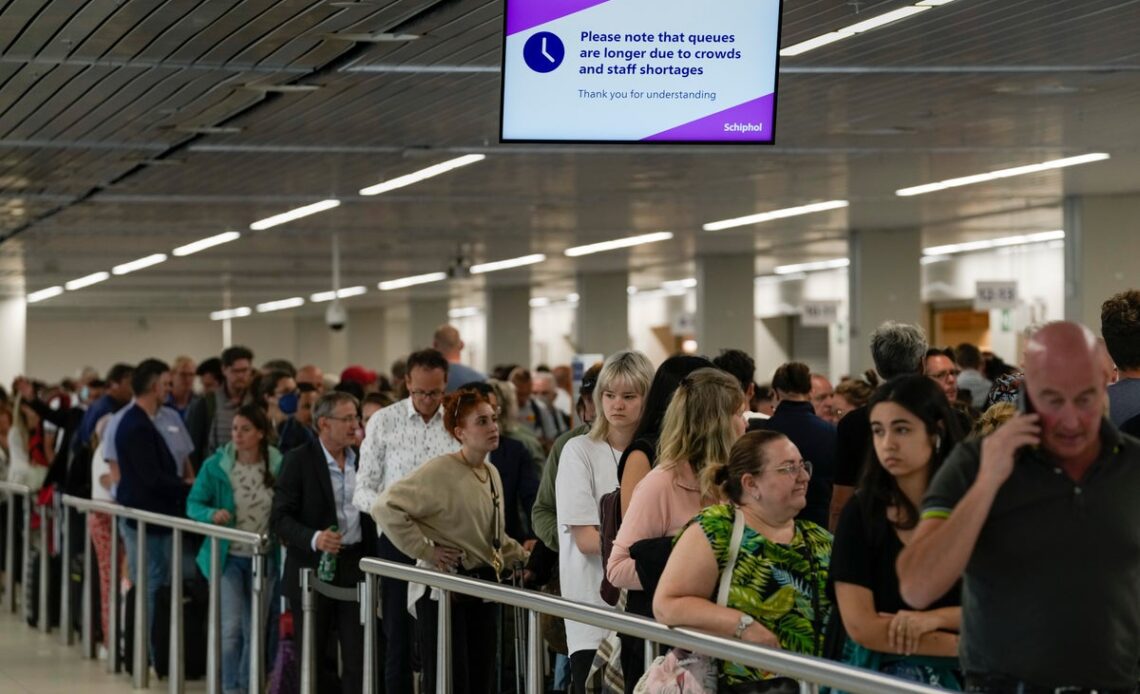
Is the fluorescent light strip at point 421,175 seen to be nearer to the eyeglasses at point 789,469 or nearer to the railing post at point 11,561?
the railing post at point 11,561

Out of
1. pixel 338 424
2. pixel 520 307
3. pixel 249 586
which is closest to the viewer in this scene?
pixel 338 424

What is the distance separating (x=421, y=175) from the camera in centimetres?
1526

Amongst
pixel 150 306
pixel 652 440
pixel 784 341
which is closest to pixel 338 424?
pixel 652 440

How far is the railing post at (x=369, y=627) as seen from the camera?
617 cm

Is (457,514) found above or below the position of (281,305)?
below

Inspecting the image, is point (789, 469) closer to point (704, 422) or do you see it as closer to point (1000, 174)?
point (704, 422)

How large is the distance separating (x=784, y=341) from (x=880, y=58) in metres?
24.7

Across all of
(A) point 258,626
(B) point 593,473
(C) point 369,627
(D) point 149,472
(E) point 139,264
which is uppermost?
(E) point 139,264

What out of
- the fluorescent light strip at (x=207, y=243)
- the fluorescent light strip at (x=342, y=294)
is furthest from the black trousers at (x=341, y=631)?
the fluorescent light strip at (x=342, y=294)

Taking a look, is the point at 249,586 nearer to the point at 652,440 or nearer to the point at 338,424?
the point at 338,424

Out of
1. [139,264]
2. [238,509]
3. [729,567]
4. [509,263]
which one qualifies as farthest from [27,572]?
[509,263]

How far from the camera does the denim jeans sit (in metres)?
8.30

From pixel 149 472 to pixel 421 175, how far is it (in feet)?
20.4

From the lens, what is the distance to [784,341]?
34.4 meters
